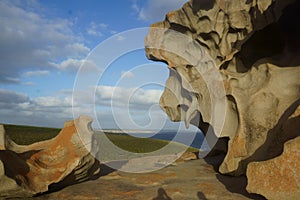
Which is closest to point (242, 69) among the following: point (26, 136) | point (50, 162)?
point (50, 162)

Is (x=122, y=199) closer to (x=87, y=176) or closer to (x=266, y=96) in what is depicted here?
(x=87, y=176)

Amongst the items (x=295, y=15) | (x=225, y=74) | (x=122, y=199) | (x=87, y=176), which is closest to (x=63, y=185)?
(x=87, y=176)

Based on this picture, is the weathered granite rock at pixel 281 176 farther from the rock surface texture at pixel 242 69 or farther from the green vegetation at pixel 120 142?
the green vegetation at pixel 120 142

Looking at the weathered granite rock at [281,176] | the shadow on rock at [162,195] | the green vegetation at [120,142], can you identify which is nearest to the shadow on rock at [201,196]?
the shadow on rock at [162,195]

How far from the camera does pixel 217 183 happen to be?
7699mm

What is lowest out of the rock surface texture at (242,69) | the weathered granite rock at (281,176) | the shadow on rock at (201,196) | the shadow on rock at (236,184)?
the shadow on rock at (236,184)

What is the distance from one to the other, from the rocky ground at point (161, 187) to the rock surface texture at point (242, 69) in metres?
1.06

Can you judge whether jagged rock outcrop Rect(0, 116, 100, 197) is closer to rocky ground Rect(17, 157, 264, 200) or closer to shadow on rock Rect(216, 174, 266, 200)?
rocky ground Rect(17, 157, 264, 200)

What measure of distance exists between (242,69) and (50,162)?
7133 millimetres

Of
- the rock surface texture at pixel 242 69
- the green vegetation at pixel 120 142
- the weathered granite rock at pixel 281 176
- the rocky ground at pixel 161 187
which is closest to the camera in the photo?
the weathered granite rock at pixel 281 176

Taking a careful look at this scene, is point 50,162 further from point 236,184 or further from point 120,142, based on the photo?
point 120,142

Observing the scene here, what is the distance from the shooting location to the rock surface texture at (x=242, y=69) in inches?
300

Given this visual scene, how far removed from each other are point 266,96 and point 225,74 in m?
1.83

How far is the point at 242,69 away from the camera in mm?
9477
